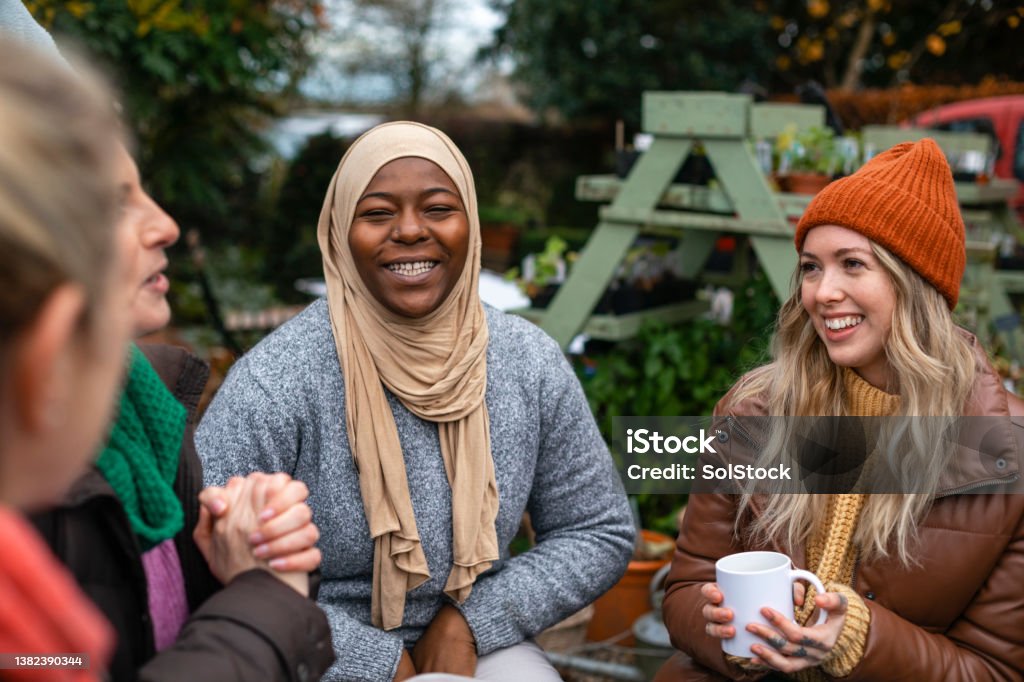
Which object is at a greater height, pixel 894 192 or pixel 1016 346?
pixel 894 192

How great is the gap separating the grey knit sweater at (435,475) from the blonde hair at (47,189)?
4.21ft

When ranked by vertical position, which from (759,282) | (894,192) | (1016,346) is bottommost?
(1016,346)

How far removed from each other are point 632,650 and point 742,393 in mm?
1465

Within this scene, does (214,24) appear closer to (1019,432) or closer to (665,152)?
(665,152)

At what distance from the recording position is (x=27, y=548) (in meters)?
0.90

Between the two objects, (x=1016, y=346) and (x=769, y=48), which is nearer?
(x=1016, y=346)

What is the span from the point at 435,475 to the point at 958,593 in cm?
109

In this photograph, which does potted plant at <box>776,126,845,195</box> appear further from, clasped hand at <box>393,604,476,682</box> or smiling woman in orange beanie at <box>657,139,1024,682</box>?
clasped hand at <box>393,604,476,682</box>

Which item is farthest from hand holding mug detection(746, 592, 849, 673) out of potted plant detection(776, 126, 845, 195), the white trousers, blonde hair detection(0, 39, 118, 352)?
potted plant detection(776, 126, 845, 195)

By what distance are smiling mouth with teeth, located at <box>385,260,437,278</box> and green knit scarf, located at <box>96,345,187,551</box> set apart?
841mm

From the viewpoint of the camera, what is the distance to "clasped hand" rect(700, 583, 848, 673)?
6.06 ft

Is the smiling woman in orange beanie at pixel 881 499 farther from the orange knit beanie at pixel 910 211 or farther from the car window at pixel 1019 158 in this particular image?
the car window at pixel 1019 158

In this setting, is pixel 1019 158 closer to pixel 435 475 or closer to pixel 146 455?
pixel 435 475

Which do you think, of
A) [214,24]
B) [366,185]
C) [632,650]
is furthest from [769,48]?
[366,185]
